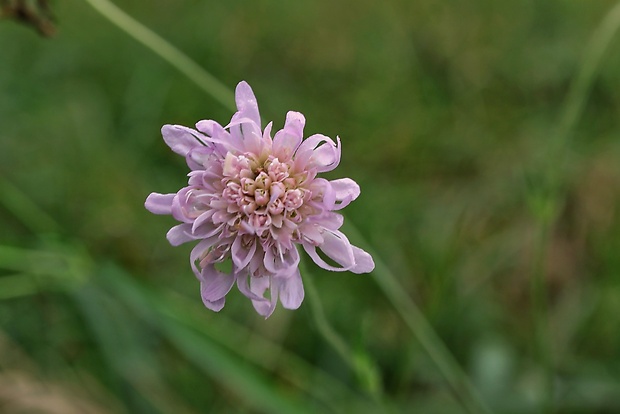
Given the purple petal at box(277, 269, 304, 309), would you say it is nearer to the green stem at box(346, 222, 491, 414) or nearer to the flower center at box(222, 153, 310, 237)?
the flower center at box(222, 153, 310, 237)

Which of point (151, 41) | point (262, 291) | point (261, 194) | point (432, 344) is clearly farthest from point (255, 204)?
point (432, 344)

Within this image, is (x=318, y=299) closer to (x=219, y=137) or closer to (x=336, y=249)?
(x=336, y=249)

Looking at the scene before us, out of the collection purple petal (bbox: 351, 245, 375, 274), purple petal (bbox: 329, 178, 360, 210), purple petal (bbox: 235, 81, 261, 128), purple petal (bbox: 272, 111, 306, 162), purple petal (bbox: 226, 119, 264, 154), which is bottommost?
purple petal (bbox: 351, 245, 375, 274)

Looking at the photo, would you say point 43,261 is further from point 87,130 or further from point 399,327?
point 399,327

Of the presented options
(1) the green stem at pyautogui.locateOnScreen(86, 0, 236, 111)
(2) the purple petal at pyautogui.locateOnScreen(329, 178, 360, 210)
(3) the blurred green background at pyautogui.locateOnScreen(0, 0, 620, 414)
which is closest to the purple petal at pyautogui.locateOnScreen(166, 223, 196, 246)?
(2) the purple petal at pyautogui.locateOnScreen(329, 178, 360, 210)

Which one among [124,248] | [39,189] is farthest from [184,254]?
[39,189]

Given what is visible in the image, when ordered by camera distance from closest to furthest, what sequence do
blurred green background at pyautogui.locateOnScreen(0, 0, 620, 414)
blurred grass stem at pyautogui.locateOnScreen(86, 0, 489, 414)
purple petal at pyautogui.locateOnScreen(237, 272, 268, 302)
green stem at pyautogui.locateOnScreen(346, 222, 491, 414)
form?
purple petal at pyautogui.locateOnScreen(237, 272, 268, 302)
blurred grass stem at pyautogui.locateOnScreen(86, 0, 489, 414)
green stem at pyautogui.locateOnScreen(346, 222, 491, 414)
blurred green background at pyautogui.locateOnScreen(0, 0, 620, 414)

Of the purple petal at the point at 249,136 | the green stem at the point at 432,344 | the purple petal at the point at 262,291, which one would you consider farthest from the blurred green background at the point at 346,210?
the purple petal at the point at 249,136
